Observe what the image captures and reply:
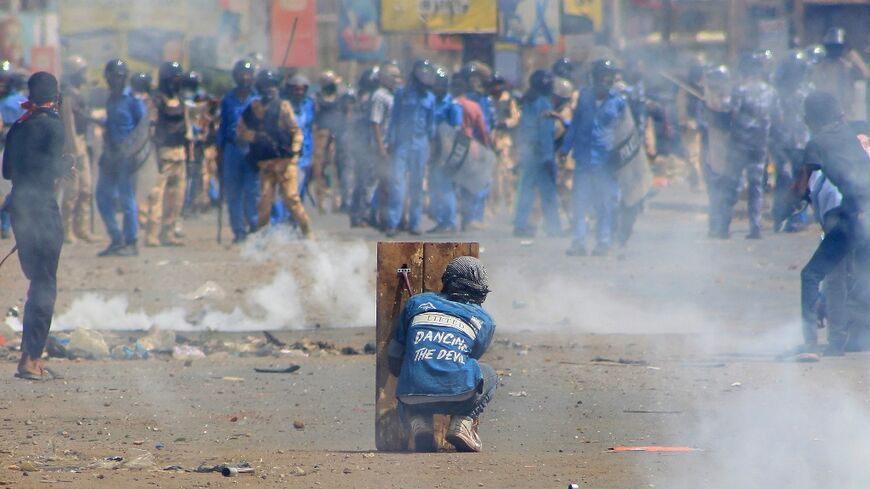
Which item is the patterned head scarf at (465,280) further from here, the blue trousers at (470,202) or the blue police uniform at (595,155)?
the blue trousers at (470,202)

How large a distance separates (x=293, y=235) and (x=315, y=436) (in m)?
7.43

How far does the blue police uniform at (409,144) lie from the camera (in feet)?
50.6

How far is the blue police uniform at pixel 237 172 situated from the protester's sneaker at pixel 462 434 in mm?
8341

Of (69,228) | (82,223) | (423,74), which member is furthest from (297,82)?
(69,228)

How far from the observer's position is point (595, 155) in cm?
1362

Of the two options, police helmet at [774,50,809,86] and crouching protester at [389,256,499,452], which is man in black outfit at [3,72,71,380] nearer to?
crouching protester at [389,256,499,452]

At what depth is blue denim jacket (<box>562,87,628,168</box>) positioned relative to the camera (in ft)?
44.5

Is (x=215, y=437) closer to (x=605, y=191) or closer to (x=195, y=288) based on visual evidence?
(x=195, y=288)

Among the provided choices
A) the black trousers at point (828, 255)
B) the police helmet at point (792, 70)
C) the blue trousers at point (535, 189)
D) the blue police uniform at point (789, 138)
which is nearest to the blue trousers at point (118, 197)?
the blue trousers at point (535, 189)

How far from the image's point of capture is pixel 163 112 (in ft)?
46.9

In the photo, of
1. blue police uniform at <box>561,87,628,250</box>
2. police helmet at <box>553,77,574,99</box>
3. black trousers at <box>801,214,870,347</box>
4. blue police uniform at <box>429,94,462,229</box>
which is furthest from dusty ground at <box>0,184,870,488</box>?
blue police uniform at <box>429,94,462,229</box>

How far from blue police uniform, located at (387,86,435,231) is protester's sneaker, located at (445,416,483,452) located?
31.8 feet

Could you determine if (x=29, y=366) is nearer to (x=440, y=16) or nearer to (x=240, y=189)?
(x=240, y=189)

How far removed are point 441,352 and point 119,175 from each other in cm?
871
